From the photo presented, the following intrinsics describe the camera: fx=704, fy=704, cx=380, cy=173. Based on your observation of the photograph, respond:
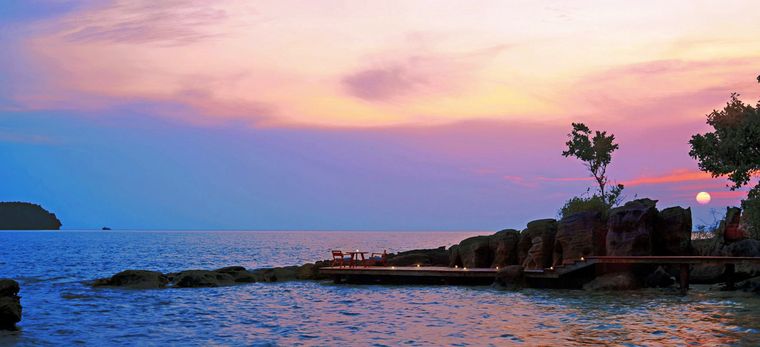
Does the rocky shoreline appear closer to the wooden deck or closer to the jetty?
the jetty

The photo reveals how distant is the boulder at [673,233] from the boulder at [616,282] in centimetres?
348

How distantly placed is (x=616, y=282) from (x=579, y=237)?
429 cm

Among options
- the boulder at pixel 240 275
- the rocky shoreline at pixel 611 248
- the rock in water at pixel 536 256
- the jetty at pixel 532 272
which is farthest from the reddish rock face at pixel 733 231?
the boulder at pixel 240 275

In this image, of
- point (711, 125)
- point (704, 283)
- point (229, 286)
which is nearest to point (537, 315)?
point (711, 125)

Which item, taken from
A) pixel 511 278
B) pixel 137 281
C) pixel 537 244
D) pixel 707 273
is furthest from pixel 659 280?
pixel 137 281

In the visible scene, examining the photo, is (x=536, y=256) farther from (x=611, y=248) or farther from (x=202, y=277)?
(x=202, y=277)

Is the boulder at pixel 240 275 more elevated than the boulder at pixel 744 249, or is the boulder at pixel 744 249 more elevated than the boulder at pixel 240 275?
the boulder at pixel 744 249

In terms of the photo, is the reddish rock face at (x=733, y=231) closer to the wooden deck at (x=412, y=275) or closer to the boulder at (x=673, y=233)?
the boulder at (x=673, y=233)

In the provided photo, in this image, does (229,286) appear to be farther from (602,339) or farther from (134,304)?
(602,339)

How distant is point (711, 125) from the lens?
35719 millimetres

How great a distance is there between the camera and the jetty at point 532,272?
3775 cm

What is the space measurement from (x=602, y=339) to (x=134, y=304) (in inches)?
1011

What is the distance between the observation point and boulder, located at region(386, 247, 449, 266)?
54.2 meters

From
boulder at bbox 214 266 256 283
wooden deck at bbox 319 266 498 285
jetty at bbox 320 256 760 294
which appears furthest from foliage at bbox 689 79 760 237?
boulder at bbox 214 266 256 283
